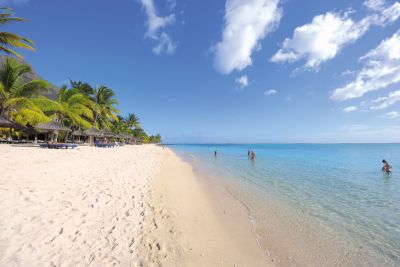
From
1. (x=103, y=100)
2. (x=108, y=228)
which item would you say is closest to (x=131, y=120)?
(x=103, y=100)

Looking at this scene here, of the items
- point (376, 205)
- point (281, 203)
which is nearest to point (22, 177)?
point (281, 203)

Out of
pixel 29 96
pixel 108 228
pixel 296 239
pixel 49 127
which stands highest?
pixel 29 96

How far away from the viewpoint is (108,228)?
3.58 m

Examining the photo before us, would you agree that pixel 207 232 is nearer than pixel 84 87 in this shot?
Yes

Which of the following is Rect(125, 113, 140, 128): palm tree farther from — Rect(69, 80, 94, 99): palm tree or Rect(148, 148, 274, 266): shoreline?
Rect(148, 148, 274, 266): shoreline

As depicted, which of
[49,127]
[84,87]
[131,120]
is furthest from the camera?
[131,120]

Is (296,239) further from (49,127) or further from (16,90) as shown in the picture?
(49,127)

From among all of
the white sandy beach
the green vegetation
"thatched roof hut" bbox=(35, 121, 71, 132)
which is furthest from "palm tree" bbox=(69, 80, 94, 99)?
the white sandy beach

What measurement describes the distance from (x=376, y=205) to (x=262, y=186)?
408 centimetres

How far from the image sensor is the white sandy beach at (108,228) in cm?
278

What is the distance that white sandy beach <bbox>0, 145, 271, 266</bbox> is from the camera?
2783mm

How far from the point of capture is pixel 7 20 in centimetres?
1012

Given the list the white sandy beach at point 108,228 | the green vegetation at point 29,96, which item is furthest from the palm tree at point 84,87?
the white sandy beach at point 108,228

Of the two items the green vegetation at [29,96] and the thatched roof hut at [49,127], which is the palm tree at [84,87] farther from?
the thatched roof hut at [49,127]
